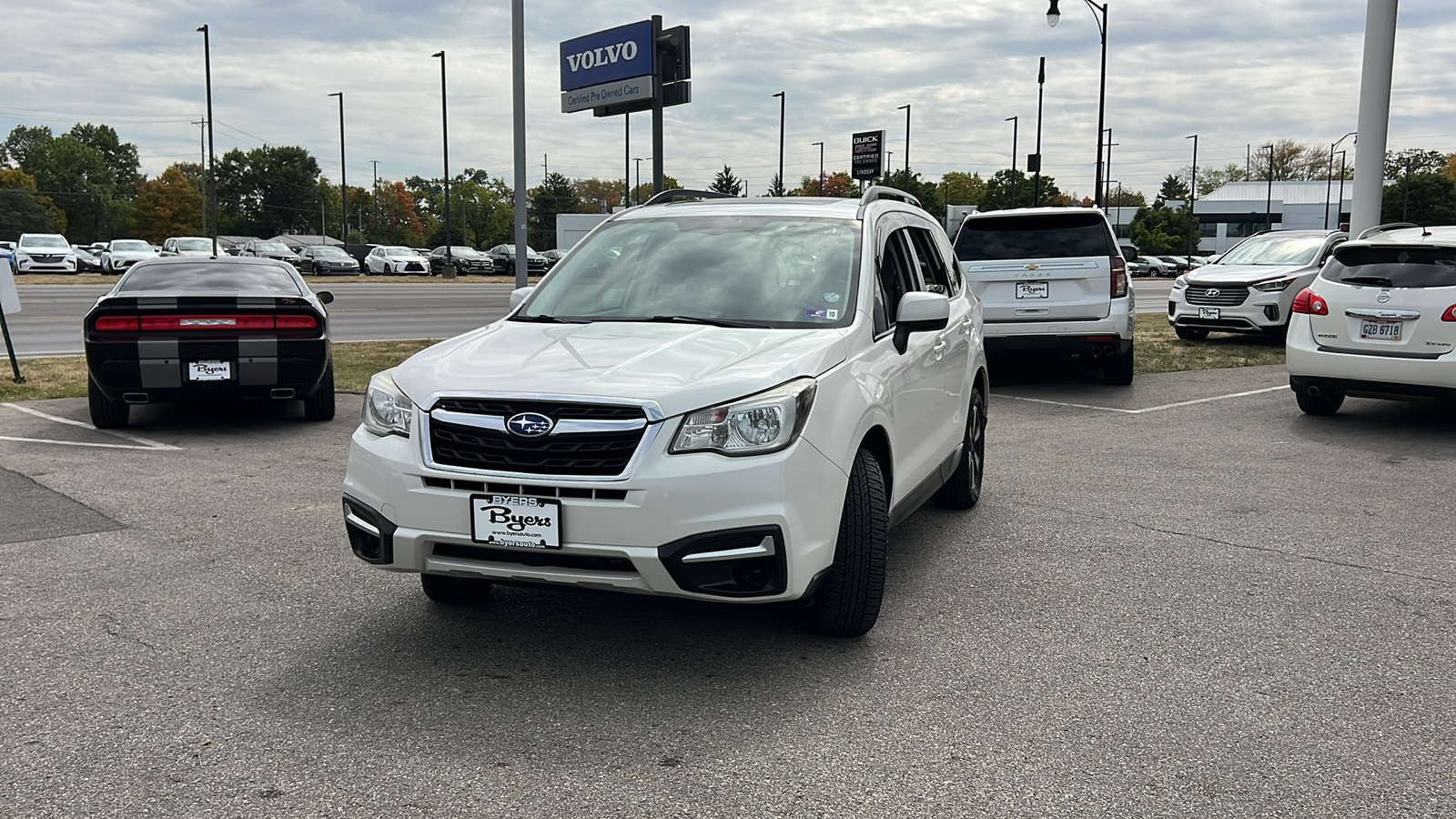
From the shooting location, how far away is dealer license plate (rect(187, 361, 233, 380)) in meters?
9.04

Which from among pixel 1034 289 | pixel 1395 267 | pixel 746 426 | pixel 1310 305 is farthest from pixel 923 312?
pixel 1034 289

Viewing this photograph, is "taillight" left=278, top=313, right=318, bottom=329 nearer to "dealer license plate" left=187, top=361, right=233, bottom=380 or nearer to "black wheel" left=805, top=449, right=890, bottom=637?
"dealer license plate" left=187, top=361, right=233, bottom=380

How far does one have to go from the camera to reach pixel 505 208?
459 ft

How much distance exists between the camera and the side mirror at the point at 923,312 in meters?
4.85

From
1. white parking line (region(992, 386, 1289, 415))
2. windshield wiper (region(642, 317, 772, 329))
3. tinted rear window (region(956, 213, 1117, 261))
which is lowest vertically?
white parking line (region(992, 386, 1289, 415))

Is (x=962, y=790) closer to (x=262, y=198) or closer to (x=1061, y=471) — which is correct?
(x=1061, y=471)

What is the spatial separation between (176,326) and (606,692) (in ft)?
21.4

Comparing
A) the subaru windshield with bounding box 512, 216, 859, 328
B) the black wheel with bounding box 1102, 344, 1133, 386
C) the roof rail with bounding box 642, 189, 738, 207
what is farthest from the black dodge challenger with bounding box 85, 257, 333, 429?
the black wheel with bounding box 1102, 344, 1133, 386

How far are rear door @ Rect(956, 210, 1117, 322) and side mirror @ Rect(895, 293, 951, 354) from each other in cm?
704

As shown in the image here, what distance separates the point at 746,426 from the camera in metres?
3.86

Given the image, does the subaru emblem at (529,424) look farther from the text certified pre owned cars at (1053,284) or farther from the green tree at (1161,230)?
the green tree at (1161,230)

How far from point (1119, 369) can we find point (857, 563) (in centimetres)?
951

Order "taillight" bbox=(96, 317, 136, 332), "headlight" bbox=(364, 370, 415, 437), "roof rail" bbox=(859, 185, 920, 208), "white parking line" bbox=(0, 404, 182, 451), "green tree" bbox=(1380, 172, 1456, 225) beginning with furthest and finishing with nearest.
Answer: "green tree" bbox=(1380, 172, 1456, 225) → "taillight" bbox=(96, 317, 136, 332) → "white parking line" bbox=(0, 404, 182, 451) → "roof rail" bbox=(859, 185, 920, 208) → "headlight" bbox=(364, 370, 415, 437)

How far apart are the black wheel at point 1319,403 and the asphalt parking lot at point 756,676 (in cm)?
340
